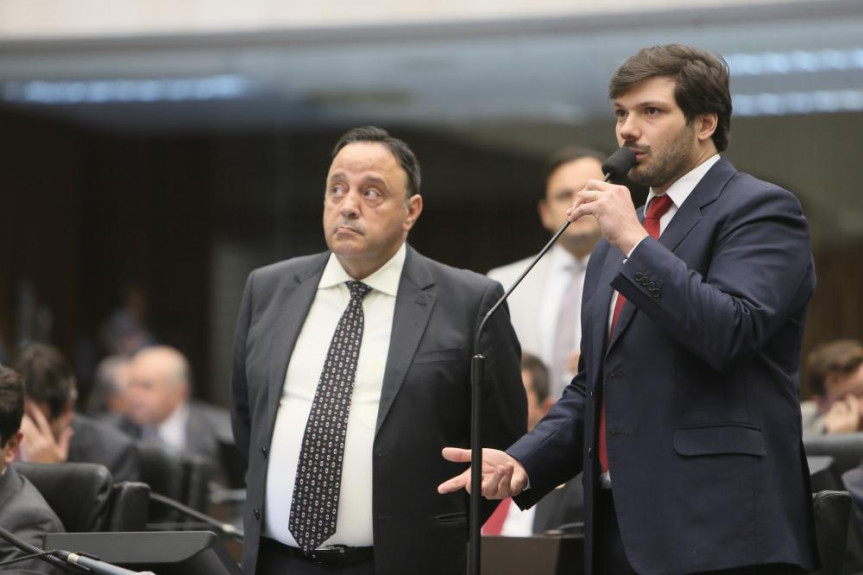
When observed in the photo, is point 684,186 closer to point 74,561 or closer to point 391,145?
point 391,145

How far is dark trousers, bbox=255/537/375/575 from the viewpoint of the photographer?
10.2 feet

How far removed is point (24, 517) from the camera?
3246 millimetres

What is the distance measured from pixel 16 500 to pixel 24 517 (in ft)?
0.19

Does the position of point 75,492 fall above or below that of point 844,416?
below

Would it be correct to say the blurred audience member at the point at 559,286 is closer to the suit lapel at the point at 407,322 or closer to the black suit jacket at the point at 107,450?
the black suit jacket at the point at 107,450

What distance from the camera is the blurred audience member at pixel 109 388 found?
353 inches

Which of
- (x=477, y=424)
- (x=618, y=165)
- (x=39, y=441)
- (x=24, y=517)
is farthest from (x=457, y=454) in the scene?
(x=39, y=441)

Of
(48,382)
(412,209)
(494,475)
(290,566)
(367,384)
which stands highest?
(412,209)

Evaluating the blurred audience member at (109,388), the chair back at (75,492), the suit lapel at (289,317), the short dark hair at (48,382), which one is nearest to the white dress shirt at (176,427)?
the blurred audience member at (109,388)

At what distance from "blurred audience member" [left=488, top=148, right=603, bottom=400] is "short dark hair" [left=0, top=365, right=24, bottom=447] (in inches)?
83.1

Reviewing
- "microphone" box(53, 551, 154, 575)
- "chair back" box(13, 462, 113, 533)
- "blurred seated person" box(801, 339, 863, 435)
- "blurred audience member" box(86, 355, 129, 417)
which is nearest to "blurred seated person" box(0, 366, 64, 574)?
"chair back" box(13, 462, 113, 533)

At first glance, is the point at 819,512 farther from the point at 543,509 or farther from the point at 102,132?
the point at 102,132

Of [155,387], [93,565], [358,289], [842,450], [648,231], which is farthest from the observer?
[155,387]

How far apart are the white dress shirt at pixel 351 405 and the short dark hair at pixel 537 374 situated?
151 centimetres
